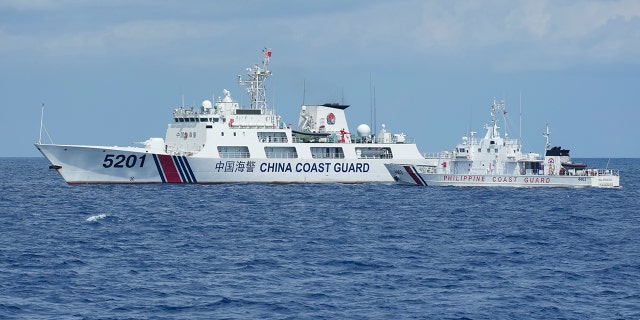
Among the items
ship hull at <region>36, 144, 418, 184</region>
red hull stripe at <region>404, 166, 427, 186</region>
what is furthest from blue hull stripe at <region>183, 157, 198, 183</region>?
red hull stripe at <region>404, 166, 427, 186</region>

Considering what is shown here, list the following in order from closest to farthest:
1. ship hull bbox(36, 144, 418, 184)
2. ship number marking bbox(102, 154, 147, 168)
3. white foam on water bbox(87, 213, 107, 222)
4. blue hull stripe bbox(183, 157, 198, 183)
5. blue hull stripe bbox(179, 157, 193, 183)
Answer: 1. white foam on water bbox(87, 213, 107, 222)
2. ship hull bbox(36, 144, 418, 184)
3. ship number marking bbox(102, 154, 147, 168)
4. blue hull stripe bbox(179, 157, 193, 183)
5. blue hull stripe bbox(183, 157, 198, 183)

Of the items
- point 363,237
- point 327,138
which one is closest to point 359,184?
point 327,138

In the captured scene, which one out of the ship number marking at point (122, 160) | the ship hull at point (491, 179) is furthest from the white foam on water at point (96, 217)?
the ship hull at point (491, 179)

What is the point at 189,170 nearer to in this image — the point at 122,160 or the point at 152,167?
the point at 152,167

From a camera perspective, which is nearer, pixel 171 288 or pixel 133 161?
pixel 171 288

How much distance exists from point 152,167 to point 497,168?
23859 millimetres

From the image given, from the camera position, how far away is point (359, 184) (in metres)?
71.9

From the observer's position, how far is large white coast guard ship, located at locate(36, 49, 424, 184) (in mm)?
66312

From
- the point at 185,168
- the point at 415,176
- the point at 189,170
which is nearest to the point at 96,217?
the point at 185,168

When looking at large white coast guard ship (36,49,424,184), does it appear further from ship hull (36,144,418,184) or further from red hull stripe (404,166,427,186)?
red hull stripe (404,166,427,186)

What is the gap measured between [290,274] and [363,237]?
9585 millimetres

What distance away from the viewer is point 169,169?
6644cm

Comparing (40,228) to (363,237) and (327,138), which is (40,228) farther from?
(327,138)

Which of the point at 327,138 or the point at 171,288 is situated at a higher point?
the point at 327,138
